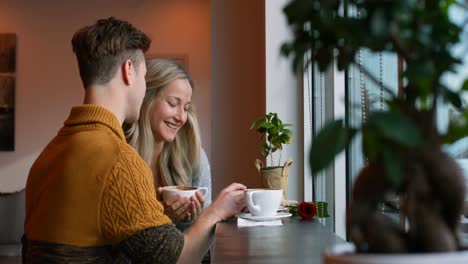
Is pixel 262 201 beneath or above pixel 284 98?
beneath

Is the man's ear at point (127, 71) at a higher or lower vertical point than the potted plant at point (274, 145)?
higher

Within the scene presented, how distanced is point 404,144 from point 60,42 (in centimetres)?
689

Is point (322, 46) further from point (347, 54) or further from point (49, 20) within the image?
point (49, 20)

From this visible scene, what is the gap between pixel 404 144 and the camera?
1.38 ft

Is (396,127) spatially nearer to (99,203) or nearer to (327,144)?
(327,144)

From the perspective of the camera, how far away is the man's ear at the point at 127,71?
165 cm

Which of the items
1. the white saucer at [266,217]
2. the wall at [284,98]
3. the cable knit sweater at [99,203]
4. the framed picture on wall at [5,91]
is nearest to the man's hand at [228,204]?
the white saucer at [266,217]

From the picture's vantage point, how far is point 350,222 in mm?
485

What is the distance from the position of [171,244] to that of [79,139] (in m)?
0.36

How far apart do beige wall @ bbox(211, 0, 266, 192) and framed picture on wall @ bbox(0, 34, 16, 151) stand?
4294 millimetres

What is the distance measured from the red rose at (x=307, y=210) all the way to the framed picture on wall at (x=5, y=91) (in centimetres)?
591

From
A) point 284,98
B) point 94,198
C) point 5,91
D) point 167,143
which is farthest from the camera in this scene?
point 5,91

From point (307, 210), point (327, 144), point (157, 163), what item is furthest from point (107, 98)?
point (327, 144)

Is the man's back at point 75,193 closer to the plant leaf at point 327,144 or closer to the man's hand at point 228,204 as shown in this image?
the man's hand at point 228,204
